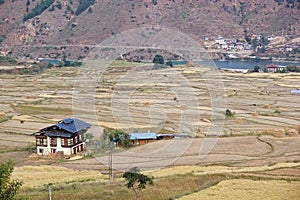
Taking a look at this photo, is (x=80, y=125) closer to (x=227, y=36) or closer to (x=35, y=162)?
(x=35, y=162)

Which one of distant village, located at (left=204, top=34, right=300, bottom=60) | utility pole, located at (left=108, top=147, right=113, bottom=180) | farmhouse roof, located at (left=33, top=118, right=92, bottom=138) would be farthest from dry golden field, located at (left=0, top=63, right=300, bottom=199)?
distant village, located at (left=204, top=34, right=300, bottom=60)

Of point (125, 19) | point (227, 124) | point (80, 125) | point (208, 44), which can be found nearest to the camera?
point (80, 125)

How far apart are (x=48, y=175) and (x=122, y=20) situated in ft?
292

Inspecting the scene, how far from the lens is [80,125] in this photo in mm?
24188

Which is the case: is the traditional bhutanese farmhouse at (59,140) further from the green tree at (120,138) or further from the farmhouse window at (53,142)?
the green tree at (120,138)

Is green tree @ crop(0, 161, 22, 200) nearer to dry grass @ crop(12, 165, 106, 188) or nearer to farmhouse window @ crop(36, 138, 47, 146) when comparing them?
dry grass @ crop(12, 165, 106, 188)

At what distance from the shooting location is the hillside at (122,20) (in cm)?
10388

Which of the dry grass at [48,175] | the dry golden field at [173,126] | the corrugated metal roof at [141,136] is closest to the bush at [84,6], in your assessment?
the dry golden field at [173,126]

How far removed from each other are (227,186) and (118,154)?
804 cm

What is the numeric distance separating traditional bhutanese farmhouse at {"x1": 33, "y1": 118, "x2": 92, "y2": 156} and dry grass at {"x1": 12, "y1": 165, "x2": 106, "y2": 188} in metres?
2.86

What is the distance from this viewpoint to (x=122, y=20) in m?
105

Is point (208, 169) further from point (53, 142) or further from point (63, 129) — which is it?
point (53, 142)

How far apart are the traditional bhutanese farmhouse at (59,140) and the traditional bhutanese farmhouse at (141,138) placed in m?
2.86

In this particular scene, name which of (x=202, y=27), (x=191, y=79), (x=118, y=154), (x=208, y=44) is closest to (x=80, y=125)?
(x=118, y=154)
